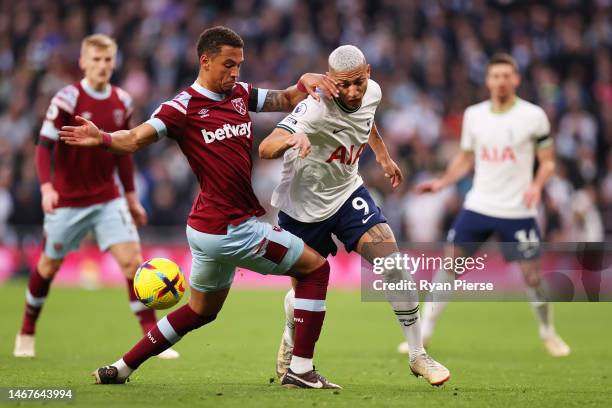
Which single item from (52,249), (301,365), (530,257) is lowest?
(301,365)

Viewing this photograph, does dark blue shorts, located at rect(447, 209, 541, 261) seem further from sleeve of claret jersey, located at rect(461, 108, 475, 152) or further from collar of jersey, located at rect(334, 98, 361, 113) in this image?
collar of jersey, located at rect(334, 98, 361, 113)

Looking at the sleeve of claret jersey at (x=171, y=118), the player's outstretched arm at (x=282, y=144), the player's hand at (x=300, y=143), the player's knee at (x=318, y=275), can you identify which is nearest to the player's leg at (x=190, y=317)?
the player's knee at (x=318, y=275)

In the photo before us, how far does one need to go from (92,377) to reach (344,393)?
201 centimetres

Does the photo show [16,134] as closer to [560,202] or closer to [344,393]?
[560,202]

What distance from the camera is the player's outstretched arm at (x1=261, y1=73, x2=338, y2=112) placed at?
732 cm


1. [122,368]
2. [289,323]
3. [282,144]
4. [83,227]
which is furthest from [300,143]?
[83,227]

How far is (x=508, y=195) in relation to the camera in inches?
424

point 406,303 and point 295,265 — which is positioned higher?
point 295,265

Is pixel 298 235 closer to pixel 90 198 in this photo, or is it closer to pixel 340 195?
pixel 340 195

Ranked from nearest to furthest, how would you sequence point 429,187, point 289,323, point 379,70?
1. point 289,323
2. point 429,187
3. point 379,70

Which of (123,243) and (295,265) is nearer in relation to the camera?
(295,265)

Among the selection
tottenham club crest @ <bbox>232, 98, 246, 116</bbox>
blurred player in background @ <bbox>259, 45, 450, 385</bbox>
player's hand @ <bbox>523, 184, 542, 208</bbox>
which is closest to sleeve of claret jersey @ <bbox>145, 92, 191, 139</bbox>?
tottenham club crest @ <bbox>232, 98, 246, 116</bbox>

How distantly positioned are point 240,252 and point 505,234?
176 inches

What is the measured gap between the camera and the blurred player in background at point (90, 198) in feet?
31.9
